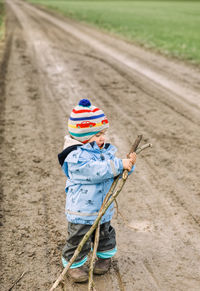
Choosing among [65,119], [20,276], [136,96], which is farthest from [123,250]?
[136,96]

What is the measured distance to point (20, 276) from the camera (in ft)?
10.3

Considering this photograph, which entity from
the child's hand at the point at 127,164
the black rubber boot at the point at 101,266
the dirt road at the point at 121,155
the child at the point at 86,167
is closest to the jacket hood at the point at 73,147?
the child at the point at 86,167

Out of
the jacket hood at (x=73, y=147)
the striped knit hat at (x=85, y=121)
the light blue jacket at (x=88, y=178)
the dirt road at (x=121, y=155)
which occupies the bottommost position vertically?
the dirt road at (x=121, y=155)

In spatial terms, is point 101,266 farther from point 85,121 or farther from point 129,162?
point 85,121

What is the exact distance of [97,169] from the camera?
279 centimetres

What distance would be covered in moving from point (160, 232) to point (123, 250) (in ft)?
1.60

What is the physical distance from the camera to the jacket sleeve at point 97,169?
2.79m

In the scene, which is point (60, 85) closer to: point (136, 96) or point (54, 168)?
point (136, 96)

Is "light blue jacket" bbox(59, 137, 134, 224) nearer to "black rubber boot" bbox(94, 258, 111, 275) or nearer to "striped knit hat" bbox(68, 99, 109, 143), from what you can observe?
"striped knit hat" bbox(68, 99, 109, 143)

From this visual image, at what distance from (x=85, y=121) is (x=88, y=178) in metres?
0.44

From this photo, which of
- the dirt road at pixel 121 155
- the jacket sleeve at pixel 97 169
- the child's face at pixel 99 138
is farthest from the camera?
the dirt road at pixel 121 155

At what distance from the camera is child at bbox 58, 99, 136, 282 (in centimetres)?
281

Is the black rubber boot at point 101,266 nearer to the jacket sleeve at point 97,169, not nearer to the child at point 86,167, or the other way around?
the child at point 86,167

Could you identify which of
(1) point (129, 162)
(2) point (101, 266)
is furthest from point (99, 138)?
(2) point (101, 266)
